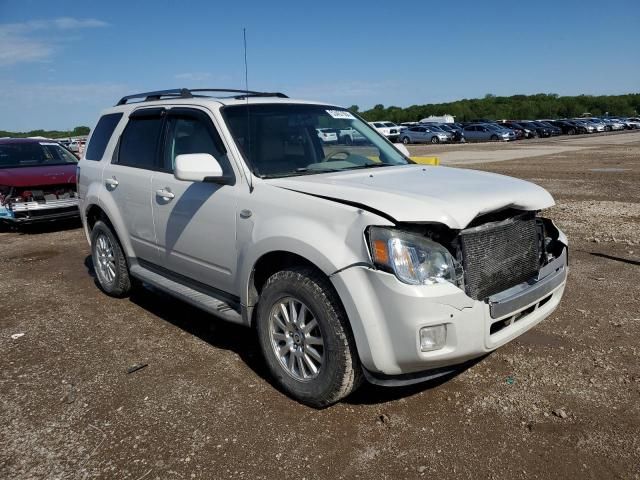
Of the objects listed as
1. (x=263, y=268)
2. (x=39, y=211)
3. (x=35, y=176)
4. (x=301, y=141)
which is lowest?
(x=39, y=211)

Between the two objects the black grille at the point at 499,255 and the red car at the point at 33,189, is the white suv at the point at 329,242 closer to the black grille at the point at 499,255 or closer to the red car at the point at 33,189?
the black grille at the point at 499,255

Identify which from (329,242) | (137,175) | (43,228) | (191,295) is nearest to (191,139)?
(137,175)

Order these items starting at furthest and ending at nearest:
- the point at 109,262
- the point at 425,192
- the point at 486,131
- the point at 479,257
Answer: the point at 486,131 → the point at 109,262 → the point at 425,192 → the point at 479,257

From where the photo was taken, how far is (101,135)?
18.7ft

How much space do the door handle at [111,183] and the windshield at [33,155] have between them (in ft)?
18.7

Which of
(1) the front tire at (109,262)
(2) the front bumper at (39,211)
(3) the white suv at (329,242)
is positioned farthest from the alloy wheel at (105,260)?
(2) the front bumper at (39,211)

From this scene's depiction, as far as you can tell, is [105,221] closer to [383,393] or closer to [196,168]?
[196,168]

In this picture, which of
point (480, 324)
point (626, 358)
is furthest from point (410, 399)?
point (626, 358)

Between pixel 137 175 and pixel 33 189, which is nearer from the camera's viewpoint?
pixel 137 175

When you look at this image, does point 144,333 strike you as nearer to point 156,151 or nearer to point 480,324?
point 156,151

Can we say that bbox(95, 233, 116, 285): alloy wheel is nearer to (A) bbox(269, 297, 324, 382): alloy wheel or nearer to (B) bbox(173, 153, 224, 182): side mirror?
(B) bbox(173, 153, 224, 182): side mirror

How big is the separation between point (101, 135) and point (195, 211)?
2.26m

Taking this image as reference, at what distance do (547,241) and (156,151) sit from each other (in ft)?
10.7

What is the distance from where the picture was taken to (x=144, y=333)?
476cm
